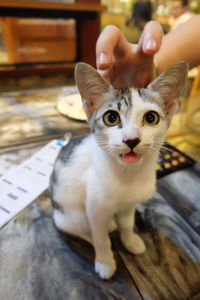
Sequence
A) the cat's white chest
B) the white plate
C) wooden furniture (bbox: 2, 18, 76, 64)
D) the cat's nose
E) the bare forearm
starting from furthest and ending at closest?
wooden furniture (bbox: 2, 18, 76, 64)
the white plate
the bare forearm
the cat's white chest
the cat's nose

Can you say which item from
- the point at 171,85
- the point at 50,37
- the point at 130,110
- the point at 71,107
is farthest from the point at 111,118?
the point at 50,37

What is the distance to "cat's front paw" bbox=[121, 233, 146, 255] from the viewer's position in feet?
1.89

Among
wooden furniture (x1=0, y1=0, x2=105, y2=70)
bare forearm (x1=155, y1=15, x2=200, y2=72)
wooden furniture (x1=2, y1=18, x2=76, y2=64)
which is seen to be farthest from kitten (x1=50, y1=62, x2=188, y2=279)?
Result: wooden furniture (x1=2, y1=18, x2=76, y2=64)

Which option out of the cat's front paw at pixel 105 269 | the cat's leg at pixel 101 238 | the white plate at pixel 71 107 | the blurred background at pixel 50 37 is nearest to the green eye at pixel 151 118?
the cat's leg at pixel 101 238

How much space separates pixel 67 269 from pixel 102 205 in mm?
177

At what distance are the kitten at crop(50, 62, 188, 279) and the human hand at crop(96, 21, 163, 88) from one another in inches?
4.4

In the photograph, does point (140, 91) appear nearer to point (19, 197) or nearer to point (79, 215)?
point (79, 215)

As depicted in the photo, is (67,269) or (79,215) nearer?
(67,269)

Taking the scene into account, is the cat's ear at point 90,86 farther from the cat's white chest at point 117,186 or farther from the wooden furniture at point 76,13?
the wooden furniture at point 76,13

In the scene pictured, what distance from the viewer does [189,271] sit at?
52 centimetres

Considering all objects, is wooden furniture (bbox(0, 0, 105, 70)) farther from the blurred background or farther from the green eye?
the green eye

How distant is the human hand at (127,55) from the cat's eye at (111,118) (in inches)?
5.6

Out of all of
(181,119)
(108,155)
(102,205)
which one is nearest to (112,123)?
(108,155)

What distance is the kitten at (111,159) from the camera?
0.46m
